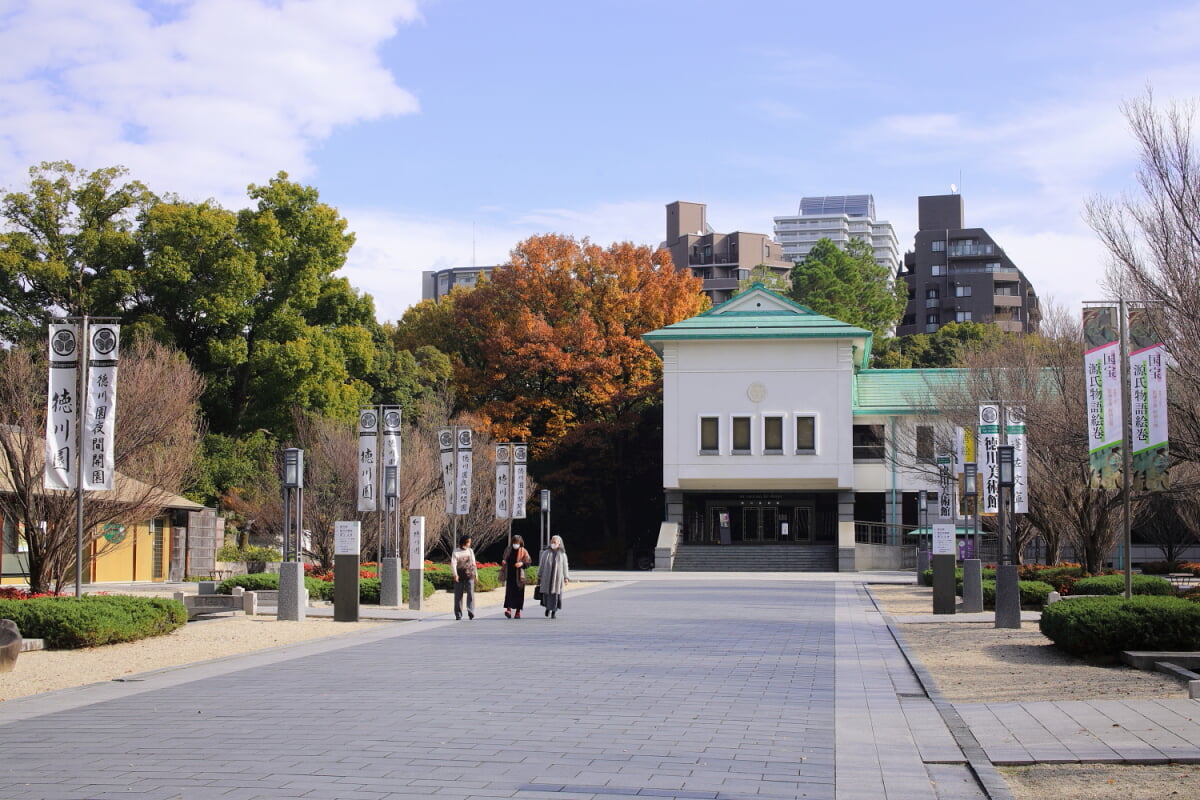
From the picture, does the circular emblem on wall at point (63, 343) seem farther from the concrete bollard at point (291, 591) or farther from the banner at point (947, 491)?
the banner at point (947, 491)

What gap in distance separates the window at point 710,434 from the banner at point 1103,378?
3441 cm

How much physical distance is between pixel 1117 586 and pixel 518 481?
1986 centimetres

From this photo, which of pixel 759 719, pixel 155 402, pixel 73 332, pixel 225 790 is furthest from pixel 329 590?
pixel 225 790

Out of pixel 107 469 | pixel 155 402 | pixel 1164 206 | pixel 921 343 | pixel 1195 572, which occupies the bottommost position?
pixel 1195 572

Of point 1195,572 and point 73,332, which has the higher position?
point 73,332

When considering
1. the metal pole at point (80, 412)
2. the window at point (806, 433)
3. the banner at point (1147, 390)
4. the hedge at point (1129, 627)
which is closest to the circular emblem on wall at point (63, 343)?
the metal pole at point (80, 412)

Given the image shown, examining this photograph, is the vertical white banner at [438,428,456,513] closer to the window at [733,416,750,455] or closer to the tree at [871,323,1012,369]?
the window at [733,416,750,455]

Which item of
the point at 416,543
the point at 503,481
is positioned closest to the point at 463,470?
the point at 503,481

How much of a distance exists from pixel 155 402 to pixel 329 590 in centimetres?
590

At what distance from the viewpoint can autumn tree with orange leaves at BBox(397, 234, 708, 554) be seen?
5431cm

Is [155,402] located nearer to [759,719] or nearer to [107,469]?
[107,469]

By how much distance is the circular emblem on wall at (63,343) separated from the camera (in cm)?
1770

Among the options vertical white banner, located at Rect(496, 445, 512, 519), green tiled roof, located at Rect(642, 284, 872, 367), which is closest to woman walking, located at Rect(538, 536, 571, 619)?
vertical white banner, located at Rect(496, 445, 512, 519)

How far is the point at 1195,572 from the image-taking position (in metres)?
39.9
